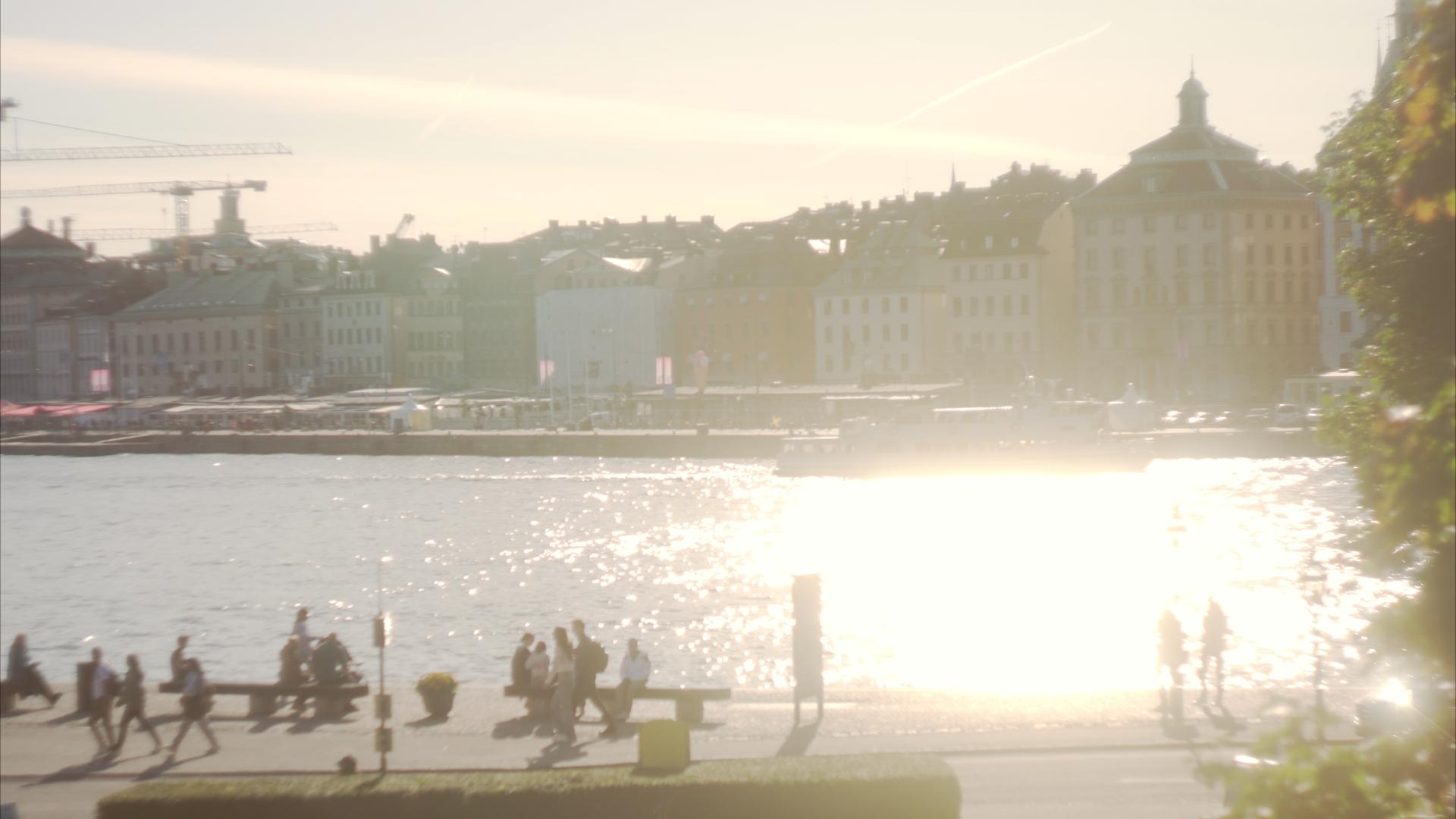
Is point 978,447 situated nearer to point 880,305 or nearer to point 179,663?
point 880,305

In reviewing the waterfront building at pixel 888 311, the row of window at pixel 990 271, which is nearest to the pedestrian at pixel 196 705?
the row of window at pixel 990 271

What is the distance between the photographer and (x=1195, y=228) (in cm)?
8875

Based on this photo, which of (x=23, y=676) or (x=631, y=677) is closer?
A: (x=631, y=677)

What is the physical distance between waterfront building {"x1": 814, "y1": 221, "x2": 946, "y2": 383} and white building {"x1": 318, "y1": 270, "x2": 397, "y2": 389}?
33993mm

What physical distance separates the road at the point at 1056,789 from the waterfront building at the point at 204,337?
10995 cm

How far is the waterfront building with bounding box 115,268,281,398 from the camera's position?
125375 millimetres

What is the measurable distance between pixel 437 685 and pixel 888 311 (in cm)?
8137

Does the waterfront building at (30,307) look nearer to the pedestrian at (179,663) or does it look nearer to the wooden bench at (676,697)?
the pedestrian at (179,663)

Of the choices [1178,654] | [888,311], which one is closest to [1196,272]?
[888,311]

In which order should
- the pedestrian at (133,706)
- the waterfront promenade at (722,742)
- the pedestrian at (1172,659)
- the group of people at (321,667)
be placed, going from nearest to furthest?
the waterfront promenade at (722,742) < the pedestrian at (133,706) < the pedestrian at (1172,659) < the group of people at (321,667)

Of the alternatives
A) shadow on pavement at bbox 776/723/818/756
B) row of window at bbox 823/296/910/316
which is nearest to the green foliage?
shadow on pavement at bbox 776/723/818/756

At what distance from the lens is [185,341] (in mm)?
128750

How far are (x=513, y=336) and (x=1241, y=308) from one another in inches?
1959

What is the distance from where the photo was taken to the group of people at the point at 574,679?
58.2ft
